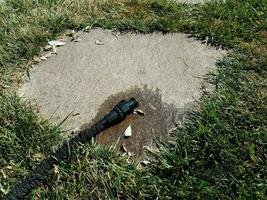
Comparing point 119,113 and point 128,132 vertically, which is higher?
point 119,113

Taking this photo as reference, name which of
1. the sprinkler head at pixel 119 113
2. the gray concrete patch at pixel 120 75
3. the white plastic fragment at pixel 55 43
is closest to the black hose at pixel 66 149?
the sprinkler head at pixel 119 113

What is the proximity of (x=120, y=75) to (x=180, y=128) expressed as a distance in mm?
762

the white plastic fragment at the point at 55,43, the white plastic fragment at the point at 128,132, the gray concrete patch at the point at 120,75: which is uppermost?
the white plastic fragment at the point at 55,43

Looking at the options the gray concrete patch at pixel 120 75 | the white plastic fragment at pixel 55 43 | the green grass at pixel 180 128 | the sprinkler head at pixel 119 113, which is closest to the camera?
the green grass at pixel 180 128

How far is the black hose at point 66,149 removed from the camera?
2.95m

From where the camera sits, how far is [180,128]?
3.26 meters

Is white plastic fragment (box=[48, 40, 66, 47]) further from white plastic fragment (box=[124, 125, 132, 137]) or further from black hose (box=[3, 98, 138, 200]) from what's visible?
white plastic fragment (box=[124, 125, 132, 137])

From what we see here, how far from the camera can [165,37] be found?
401cm

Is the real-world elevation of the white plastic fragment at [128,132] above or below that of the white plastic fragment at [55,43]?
below

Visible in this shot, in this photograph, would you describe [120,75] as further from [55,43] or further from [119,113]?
[55,43]

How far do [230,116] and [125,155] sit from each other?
0.79 metres

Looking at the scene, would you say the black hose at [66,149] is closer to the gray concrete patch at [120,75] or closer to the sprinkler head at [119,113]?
the sprinkler head at [119,113]

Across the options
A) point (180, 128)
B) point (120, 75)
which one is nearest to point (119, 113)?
point (180, 128)

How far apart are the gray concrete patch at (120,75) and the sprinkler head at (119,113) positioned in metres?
0.13
